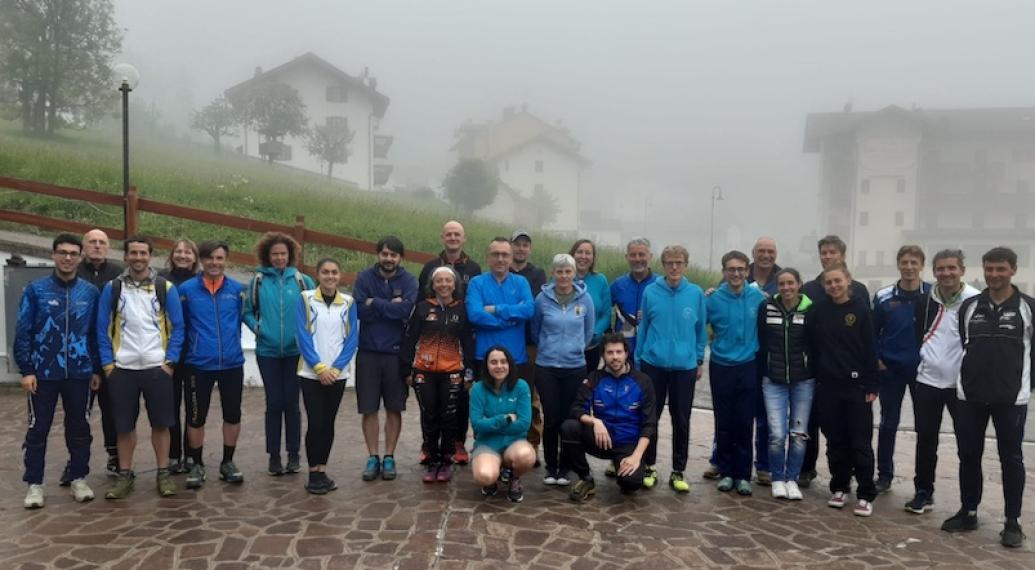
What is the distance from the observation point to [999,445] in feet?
14.8

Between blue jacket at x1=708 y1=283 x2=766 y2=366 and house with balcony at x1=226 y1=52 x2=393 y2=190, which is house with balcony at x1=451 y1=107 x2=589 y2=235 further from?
blue jacket at x1=708 y1=283 x2=766 y2=366

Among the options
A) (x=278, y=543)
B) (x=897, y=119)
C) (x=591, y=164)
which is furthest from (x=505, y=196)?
(x=278, y=543)

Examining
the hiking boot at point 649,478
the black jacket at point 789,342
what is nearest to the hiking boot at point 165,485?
the hiking boot at point 649,478

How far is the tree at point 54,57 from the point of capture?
30.7 m

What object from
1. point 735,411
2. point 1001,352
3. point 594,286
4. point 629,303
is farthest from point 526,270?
point 1001,352

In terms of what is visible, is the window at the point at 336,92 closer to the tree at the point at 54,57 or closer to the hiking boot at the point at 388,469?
the tree at the point at 54,57

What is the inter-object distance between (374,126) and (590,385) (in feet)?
165

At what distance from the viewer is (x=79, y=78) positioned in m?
32.3

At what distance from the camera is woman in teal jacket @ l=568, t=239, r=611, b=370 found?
18.6 ft

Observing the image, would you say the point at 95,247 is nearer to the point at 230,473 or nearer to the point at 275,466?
the point at 230,473

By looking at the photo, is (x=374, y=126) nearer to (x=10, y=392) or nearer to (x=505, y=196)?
(x=505, y=196)

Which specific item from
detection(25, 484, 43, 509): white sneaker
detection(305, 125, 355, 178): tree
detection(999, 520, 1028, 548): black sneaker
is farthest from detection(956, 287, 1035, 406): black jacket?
detection(305, 125, 355, 178): tree

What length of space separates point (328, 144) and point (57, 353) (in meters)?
40.7

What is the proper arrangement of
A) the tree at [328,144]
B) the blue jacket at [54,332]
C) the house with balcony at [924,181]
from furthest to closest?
the house with balcony at [924,181] → the tree at [328,144] → the blue jacket at [54,332]
